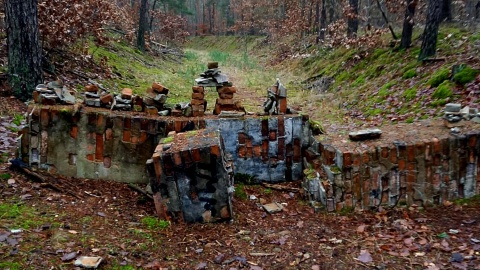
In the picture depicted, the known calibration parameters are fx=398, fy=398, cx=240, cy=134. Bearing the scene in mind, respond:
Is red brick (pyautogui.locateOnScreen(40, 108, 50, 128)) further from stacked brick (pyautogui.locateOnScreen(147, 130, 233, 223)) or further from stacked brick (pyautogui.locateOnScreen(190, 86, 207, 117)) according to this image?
stacked brick (pyautogui.locateOnScreen(190, 86, 207, 117))

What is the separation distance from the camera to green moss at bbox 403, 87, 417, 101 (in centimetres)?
837

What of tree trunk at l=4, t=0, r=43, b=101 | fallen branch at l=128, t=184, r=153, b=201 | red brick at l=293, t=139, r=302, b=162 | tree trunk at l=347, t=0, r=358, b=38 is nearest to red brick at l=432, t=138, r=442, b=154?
red brick at l=293, t=139, r=302, b=162

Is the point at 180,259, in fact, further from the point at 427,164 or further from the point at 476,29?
the point at 476,29

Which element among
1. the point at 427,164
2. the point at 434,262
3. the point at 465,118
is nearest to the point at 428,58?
the point at 465,118

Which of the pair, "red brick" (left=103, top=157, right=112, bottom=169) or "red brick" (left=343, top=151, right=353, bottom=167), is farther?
"red brick" (left=103, top=157, right=112, bottom=169)

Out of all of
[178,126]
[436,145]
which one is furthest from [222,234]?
[436,145]

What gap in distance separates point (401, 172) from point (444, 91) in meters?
3.98

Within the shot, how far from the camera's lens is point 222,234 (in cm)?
382

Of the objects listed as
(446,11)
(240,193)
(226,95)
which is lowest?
(240,193)

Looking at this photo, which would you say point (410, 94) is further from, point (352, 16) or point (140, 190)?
point (140, 190)

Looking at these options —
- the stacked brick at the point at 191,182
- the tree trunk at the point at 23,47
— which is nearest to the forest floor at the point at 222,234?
the stacked brick at the point at 191,182

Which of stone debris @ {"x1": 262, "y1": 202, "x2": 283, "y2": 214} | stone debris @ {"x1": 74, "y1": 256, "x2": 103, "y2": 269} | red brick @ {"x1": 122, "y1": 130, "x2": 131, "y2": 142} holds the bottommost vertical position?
stone debris @ {"x1": 74, "y1": 256, "x2": 103, "y2": 269}

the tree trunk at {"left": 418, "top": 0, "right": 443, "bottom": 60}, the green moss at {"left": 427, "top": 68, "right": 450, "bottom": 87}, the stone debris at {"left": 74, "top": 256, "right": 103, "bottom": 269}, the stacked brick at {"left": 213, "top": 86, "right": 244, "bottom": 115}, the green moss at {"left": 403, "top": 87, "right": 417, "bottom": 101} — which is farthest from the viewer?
the tree trunk at {"left": 418, "top": 0, "right": 443, "bottom": 60}

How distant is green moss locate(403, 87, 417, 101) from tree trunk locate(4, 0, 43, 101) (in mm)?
7226
